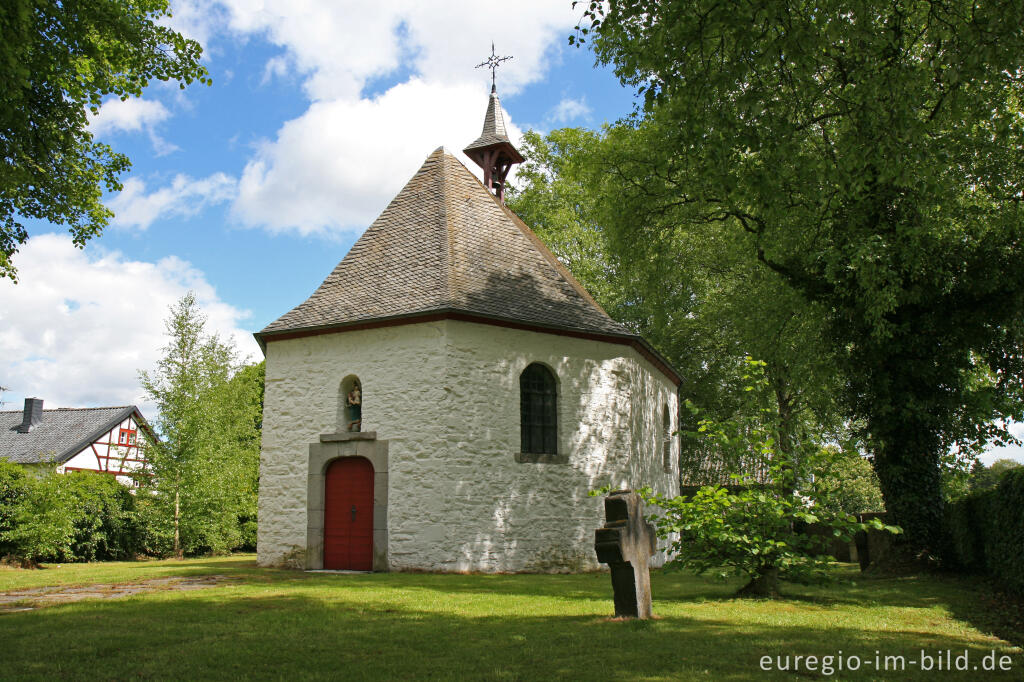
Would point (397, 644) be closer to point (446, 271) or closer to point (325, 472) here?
point (325, 472)

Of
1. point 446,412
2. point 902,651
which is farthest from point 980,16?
point 446,412

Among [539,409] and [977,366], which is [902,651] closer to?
[539,409]

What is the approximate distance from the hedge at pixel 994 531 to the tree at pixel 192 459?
1862cm

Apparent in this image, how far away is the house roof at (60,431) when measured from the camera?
111 feet

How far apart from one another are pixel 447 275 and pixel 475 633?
8.44 m

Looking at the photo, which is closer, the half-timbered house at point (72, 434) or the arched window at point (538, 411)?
the arched window at point (538, 411)

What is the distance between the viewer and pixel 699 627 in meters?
6.81

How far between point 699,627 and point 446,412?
694 centimetres

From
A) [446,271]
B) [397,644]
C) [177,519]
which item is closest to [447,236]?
[446,271]

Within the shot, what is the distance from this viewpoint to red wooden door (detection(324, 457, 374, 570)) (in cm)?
1341

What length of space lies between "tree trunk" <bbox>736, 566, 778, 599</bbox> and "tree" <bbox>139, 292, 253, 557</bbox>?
1702cm

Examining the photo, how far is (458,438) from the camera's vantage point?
12977 mm

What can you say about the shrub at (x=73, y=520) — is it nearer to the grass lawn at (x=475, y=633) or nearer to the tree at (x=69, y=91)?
the tree at (x=69, y=91)

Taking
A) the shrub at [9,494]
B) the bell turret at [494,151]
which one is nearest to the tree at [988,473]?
the bell turret at [494,151]
